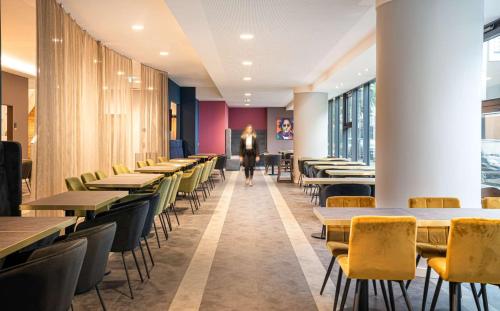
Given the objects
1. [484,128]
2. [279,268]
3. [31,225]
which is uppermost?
[484,128]

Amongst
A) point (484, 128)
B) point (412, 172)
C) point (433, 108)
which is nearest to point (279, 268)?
point (412, 172)

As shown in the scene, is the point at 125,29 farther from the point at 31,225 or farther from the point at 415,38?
the point at 31,225

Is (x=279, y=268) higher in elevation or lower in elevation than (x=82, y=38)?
lower

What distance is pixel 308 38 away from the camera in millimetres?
8031

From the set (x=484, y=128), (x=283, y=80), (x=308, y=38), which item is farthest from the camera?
(x=283, y=80)

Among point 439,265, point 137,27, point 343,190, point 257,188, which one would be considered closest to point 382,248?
point 439,265

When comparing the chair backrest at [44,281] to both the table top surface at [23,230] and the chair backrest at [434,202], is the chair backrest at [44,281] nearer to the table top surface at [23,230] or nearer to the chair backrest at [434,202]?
the table top surface at [23,230]

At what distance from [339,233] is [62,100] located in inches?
212

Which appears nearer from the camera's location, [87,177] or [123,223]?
[123,223]

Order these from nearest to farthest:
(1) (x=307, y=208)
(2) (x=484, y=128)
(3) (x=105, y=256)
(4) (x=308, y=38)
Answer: (3) (x=105, y=256) → (2) (x=484, y=128) → (4) (x=308, y=38) → (1) (x=307, y=208)

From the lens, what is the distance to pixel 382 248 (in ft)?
10.00

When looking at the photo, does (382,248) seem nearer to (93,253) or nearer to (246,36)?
(93,253)

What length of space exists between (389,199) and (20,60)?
11072 millimetres

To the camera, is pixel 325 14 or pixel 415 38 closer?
pixel 415 38
